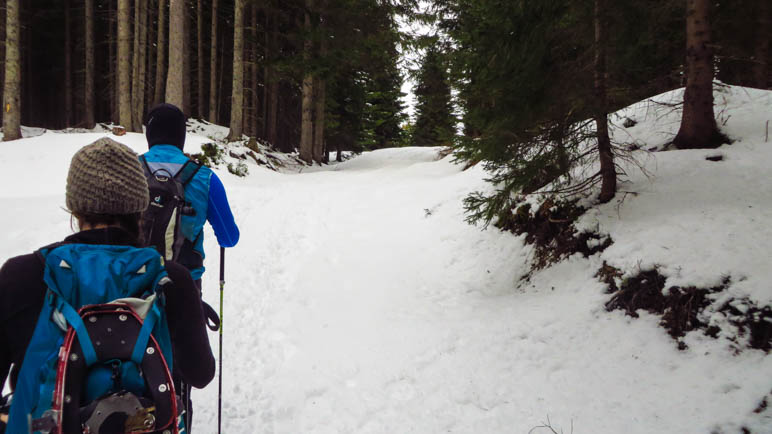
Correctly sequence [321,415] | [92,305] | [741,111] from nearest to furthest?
[92,305]
[321,415]
[741,111]

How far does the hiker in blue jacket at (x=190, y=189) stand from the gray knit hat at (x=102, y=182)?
120 centimetres

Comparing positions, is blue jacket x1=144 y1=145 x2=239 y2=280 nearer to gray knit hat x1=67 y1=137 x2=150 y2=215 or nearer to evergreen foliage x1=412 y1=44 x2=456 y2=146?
gray knit hat x1=67 y1=137 x2=150 y2=215

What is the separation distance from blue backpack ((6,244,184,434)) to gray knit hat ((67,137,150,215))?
0.59 ft

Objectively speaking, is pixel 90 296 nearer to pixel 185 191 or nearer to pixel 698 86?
pixel 185 191

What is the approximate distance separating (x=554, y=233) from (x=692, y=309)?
2545mm

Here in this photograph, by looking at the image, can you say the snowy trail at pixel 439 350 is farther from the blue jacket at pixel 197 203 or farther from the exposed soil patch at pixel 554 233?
the blue jacket at pixel 197 203

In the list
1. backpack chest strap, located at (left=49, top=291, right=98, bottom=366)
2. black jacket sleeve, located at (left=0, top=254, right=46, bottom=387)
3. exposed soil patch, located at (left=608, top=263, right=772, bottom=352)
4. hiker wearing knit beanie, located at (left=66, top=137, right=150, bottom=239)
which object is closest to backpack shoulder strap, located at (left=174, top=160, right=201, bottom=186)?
hiker wearing knit beanie, located at (left=66, top=137, right=150, bottom=239)

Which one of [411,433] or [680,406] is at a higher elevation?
[680,406]

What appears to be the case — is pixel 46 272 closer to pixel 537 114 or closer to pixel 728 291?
pixel 728 291

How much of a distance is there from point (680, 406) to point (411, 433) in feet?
7.31

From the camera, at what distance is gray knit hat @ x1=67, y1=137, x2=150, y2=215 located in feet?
5.26

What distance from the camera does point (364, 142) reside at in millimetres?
39344

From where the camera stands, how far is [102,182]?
1609 millimetres

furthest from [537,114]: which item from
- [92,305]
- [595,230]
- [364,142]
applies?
[364,142]
